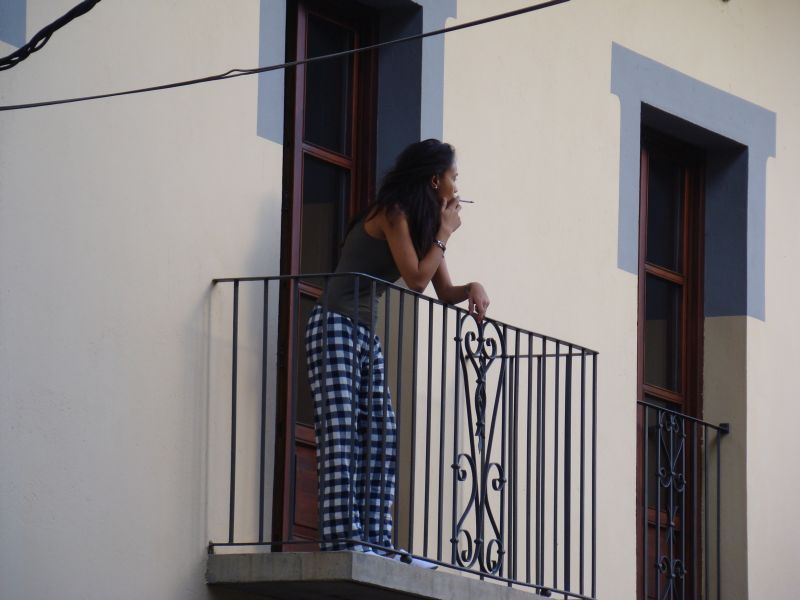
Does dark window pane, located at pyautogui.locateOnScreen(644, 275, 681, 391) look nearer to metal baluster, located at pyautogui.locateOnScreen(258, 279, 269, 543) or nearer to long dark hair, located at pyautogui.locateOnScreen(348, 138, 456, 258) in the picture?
long dark hair, located at pyautogui.locateOnScreen(348, 138, 456, 258)

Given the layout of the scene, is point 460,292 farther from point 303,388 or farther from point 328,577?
point 328,577

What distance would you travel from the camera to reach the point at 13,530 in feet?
24.4

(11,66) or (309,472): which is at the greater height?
(11,66)

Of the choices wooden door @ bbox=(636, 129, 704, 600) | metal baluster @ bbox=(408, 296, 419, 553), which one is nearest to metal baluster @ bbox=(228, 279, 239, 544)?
metal baluster @ bbox=(408, 296, 419, 553)

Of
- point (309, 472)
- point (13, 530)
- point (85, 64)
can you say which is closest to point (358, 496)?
point (309, 472)

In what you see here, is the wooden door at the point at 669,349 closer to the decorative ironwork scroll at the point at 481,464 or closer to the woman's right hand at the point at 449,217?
the decorative ironwork scroll at the point at 481,464

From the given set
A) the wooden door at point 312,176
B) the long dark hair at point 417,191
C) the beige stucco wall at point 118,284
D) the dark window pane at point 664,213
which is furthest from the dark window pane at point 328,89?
the dark window pane at point 664,213

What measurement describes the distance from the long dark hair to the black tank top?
0.09 metres

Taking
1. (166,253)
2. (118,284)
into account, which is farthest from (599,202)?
(118,284)

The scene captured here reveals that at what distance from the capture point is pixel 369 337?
819cm

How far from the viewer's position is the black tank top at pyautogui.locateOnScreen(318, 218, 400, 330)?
26.8 ft

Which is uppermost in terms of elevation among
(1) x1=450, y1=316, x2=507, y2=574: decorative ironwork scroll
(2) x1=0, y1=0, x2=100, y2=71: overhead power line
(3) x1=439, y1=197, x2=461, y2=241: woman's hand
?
(2) x1=0, y1=0, x2=100, y2=71: overhead power line

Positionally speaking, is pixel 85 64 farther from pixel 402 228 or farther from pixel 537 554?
pixel 537 554

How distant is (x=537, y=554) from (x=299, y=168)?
2019 millimetres
